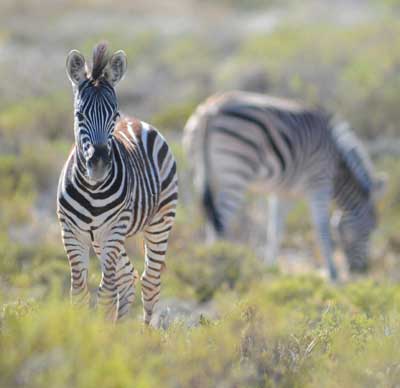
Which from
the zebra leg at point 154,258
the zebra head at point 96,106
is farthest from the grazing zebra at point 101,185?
the zebra leg at point 154,258

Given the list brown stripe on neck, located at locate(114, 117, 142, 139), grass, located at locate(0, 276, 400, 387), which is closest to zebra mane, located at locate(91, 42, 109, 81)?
brown stripe on neck, located at locate(114, 117, 142, 139)

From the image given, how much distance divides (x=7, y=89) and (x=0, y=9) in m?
16.1

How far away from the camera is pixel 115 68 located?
20.3ft

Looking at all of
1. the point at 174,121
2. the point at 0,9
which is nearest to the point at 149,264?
the point at 174,121

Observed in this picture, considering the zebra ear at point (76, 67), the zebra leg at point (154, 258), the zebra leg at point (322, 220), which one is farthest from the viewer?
the zebra leg at point (322, 220)

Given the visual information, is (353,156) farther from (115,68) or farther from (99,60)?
(99,60)

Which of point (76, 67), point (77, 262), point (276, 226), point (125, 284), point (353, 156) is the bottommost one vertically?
point (125, 284)

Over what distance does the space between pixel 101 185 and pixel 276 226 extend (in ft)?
26.5

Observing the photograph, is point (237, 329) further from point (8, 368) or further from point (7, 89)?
point (7, 89)

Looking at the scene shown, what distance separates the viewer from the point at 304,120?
13.4 metres

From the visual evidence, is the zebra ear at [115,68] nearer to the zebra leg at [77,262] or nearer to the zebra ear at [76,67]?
the zebra ear at [76,67]

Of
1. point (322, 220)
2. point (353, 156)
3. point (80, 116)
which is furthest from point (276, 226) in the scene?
point (80, 116)

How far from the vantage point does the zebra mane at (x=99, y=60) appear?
20.0 ft

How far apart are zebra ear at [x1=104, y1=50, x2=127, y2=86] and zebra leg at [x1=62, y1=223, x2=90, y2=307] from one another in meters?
1.12
